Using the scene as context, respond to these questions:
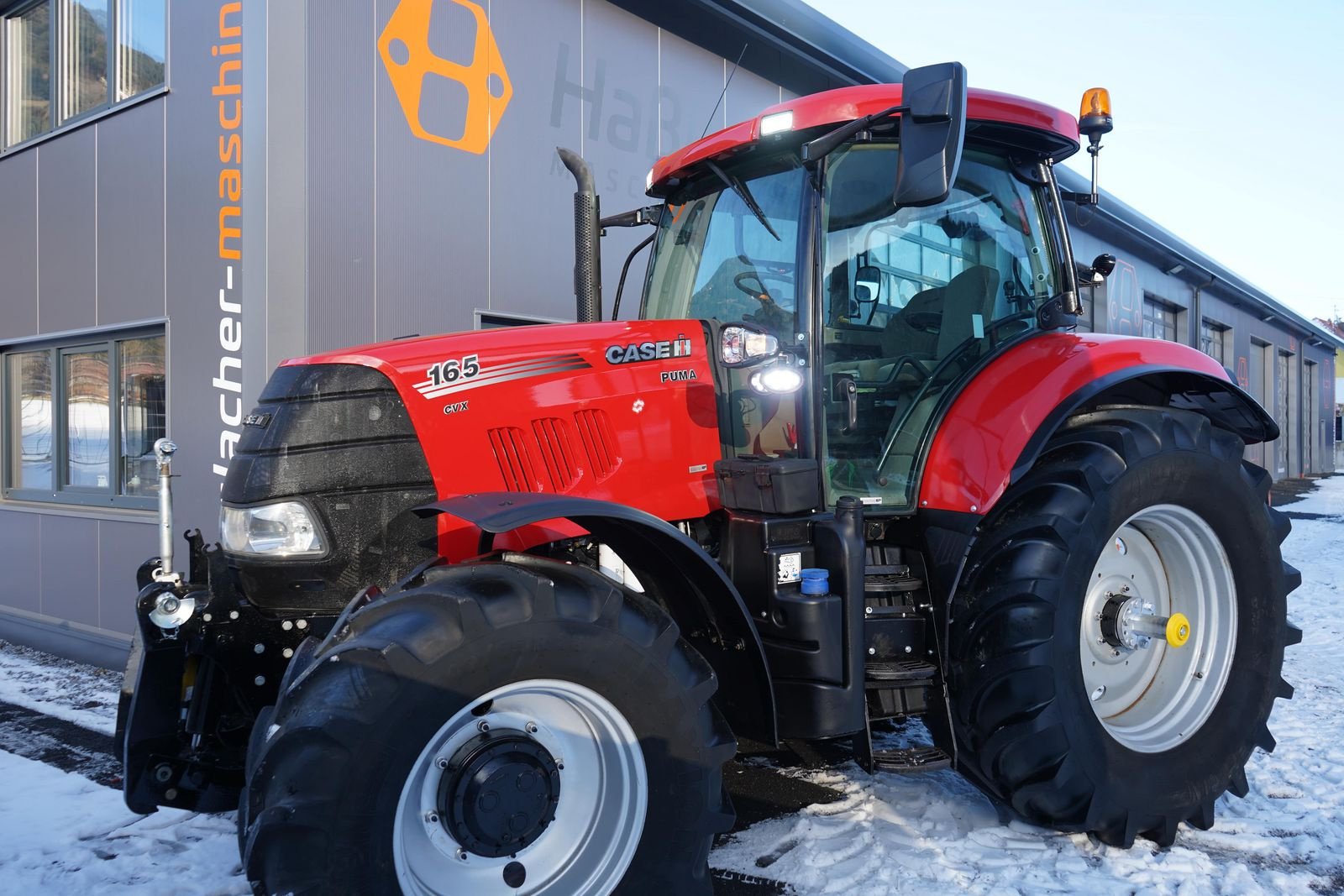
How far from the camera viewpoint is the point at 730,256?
131 inches

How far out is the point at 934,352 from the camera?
130 inches

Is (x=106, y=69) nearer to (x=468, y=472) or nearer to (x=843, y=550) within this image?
(x=468, y=472)

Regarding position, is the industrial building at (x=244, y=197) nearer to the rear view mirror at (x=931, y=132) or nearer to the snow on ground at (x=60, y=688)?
the snow on ground at (x=60, y=688)

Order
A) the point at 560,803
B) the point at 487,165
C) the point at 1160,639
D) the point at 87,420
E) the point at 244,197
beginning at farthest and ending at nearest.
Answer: the point at 87,420 → the point at 487,165 → the point at 244,197 → the point at 1160,639 → the point at 560,803

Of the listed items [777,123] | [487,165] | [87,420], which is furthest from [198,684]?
[87,420]

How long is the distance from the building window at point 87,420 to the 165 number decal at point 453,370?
4108 mm

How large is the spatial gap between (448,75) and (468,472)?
14.2 ft

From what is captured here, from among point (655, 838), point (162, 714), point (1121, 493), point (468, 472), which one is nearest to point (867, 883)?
point (655, 838)

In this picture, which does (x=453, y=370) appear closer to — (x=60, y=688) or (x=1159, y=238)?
(x=60, y=688)

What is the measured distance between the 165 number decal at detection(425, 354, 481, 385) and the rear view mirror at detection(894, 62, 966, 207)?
127 cm

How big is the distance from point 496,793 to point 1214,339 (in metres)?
21.8

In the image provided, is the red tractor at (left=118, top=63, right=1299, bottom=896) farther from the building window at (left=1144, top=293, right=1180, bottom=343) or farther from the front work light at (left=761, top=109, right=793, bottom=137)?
the building window at (left=1144, top=293, right=1180, bottom=343)

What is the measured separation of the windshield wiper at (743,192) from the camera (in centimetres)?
318

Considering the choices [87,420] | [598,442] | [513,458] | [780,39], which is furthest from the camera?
[780,39]
